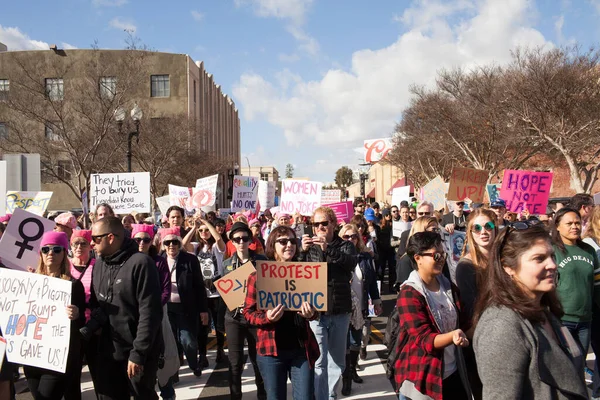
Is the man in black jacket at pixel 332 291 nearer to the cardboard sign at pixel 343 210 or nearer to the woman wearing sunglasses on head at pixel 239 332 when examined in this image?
the woman wearing sunglasses on head at pixel 239 332

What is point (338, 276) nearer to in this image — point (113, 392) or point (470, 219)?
point (470, 219)

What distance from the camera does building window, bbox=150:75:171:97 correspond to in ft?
174

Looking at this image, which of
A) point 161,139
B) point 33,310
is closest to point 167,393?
point 33,310

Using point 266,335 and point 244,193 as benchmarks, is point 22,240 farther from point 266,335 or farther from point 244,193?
point 244,193

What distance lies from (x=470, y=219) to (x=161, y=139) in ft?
115

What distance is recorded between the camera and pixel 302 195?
12.3 m

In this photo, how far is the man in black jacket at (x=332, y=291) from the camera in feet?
17.2

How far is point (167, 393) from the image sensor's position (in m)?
5.30

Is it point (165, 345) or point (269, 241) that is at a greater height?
point (269, 241)

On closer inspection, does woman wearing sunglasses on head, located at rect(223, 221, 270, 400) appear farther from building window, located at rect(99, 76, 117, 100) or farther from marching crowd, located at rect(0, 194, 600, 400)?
building window, located at rect(99, 76, 117, 100)

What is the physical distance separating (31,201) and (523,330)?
37.0 feet

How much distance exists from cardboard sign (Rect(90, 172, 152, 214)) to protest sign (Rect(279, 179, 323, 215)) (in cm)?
345

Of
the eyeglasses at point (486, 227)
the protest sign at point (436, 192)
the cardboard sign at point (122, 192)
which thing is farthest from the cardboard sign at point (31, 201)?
the eyeglasses at point (486, 227)

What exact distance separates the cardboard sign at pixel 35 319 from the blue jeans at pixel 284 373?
5.08 ft
